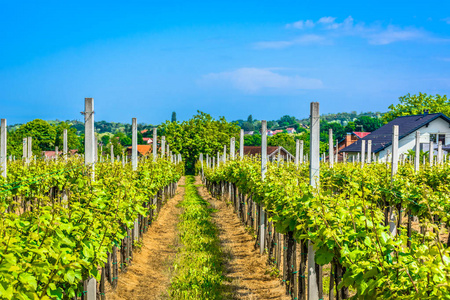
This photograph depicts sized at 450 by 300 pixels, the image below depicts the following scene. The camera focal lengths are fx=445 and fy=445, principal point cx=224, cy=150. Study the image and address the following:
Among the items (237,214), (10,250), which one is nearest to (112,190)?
(10,250)

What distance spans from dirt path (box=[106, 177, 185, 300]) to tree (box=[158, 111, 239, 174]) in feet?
140

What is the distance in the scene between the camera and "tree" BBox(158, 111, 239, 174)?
58.1 meters

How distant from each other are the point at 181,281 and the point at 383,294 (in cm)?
585

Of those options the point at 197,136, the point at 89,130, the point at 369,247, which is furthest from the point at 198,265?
the point at 197,136

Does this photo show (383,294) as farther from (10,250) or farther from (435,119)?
(435,119)

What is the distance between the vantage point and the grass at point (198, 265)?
318 inches

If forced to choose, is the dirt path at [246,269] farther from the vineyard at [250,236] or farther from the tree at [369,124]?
the tree at [369,124]

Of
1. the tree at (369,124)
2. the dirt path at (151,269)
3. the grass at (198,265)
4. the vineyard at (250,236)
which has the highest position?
the tree at (369,124)

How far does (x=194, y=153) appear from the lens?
194 ft

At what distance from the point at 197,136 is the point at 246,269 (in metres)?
48.7

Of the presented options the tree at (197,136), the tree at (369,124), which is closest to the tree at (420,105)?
the tree at (197,136)

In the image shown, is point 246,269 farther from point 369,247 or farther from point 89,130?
point 369,247

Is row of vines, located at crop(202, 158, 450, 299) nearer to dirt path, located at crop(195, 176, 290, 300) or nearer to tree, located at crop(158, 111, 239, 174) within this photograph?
dirt path, located at crop(195, 176, 290, 300)

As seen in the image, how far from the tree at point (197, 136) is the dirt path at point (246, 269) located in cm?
4294
